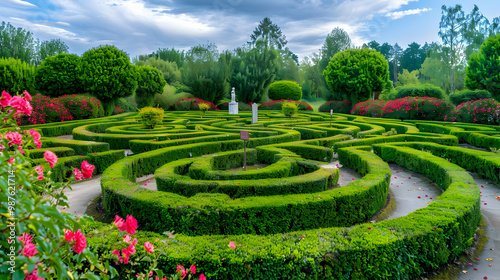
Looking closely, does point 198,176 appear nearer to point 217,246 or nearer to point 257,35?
point 217,246

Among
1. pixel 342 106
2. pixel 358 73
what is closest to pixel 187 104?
pixel 342 106

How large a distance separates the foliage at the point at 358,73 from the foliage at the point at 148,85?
53.1ft

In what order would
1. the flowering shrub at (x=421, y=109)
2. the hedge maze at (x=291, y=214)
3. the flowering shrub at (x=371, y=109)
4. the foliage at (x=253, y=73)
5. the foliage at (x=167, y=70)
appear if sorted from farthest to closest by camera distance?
the foliage at (x=167, y=70)
the foliage at (x=253, y=73)
the flowering shrub at (x=371, y=109)
the flowering shrub at (x=421, y=109)
the hedge maze at (x=291, y=214)

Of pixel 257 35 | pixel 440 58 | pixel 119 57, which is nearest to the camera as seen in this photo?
pixel 119 57

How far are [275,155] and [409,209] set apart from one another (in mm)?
3984

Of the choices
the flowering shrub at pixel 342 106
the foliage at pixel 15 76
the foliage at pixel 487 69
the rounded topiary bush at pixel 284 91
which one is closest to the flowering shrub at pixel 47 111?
the foliage at pixel 15 76

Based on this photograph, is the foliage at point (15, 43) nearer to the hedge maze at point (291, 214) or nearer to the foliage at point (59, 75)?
the foliage at point (59, 75)

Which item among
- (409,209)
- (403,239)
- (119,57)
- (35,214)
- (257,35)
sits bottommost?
(409,209)

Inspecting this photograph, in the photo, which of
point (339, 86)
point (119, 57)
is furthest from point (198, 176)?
point (339, 86)

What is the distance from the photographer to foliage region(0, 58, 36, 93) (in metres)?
22.2

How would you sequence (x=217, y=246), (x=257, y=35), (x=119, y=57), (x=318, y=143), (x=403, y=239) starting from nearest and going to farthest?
(x=217, y=246) < (x=403, y=239) < (x=318, y=143) < (x=119, y=57) < (x=257, y=35)

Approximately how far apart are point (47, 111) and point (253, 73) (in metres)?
20.6

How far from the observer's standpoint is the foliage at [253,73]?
111 ft

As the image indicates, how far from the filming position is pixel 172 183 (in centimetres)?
667
